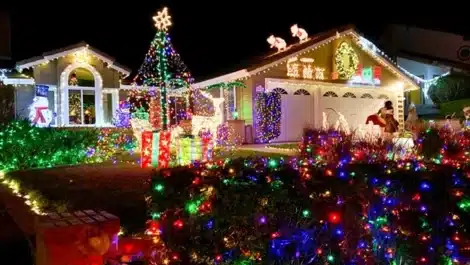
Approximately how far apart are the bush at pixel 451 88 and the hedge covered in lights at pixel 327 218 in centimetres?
2636

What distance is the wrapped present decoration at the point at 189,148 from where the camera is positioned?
10.6 meters

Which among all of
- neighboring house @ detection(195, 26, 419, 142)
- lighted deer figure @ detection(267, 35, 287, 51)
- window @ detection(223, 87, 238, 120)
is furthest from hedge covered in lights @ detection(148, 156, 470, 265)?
lighted deer figure @ detection(267, 35, 287, 51)

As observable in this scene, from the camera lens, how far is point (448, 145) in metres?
7.92

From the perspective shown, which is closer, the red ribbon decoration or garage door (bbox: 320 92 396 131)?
the red ribbon decoration

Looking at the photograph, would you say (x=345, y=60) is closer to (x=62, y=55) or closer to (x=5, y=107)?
(x=62, y=55)

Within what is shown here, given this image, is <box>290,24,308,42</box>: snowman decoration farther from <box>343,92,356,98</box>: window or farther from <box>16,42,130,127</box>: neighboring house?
<box>16,42,130,127</box>: neighboring house

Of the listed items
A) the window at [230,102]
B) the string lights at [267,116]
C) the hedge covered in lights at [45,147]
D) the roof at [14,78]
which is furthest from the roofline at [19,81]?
the string lights at [267,116]

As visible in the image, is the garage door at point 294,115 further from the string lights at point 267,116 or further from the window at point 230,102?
the window at point 230,102

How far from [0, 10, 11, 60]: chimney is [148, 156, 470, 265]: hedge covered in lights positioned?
1971 cm

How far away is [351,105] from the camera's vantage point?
22.0 metres

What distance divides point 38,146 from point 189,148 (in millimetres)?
3776

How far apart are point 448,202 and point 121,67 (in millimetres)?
16559

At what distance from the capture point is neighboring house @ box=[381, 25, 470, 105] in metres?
28.8

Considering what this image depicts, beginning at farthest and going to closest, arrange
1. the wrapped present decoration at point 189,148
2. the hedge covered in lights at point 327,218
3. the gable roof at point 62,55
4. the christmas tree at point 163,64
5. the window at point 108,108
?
the window at point 108,108, the gable roof at point 62,55, the christmas tree at point 163,64, the wrapped present decoration at point 189,148, the hedge covered in lights at point 327,218
